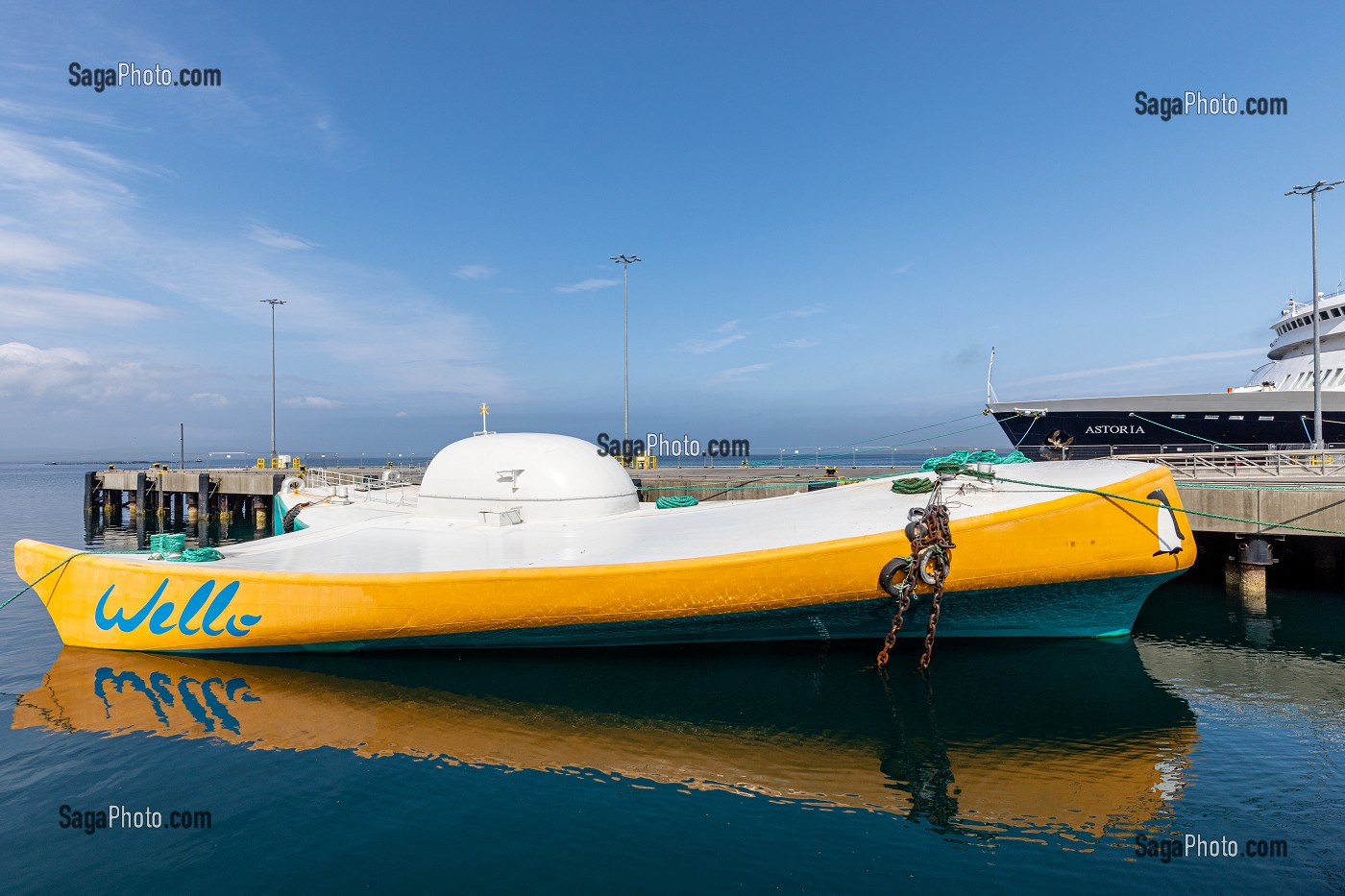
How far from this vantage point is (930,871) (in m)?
4.91

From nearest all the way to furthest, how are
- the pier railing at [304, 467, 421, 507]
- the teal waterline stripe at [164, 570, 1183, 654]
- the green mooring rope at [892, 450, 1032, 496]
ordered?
the teal waterline stripe at [164, 570, 1183, 654] → the green mooring rope at [892, 450, 1032, 496] → the pier railing at [304, 467, 421, 507]

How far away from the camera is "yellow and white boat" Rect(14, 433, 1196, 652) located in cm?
859

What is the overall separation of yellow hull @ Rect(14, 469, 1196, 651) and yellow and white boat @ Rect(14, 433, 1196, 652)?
3cm

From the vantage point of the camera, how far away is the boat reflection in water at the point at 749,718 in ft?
20.0

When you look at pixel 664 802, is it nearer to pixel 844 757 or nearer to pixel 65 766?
pixel 844 757

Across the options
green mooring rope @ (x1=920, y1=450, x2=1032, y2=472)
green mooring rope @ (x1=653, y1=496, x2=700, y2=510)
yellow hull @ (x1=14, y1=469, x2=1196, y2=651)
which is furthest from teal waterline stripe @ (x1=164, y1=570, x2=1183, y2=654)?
green mooring rope @ (x1=653, y1=496, x2=700, y2=510)

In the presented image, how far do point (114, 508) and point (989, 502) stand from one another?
4795 centimetres

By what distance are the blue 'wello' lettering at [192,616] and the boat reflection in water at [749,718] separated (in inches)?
20.4

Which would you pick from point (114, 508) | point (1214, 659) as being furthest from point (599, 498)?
point (114, 508)

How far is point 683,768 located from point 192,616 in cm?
821

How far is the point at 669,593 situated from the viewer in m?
8.85

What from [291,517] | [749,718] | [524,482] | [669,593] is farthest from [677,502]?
[291,517]

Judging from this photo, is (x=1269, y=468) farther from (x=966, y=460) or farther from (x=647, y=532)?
(x=647, y=532)

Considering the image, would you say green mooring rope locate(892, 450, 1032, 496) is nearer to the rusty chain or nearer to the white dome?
the rusty chain
